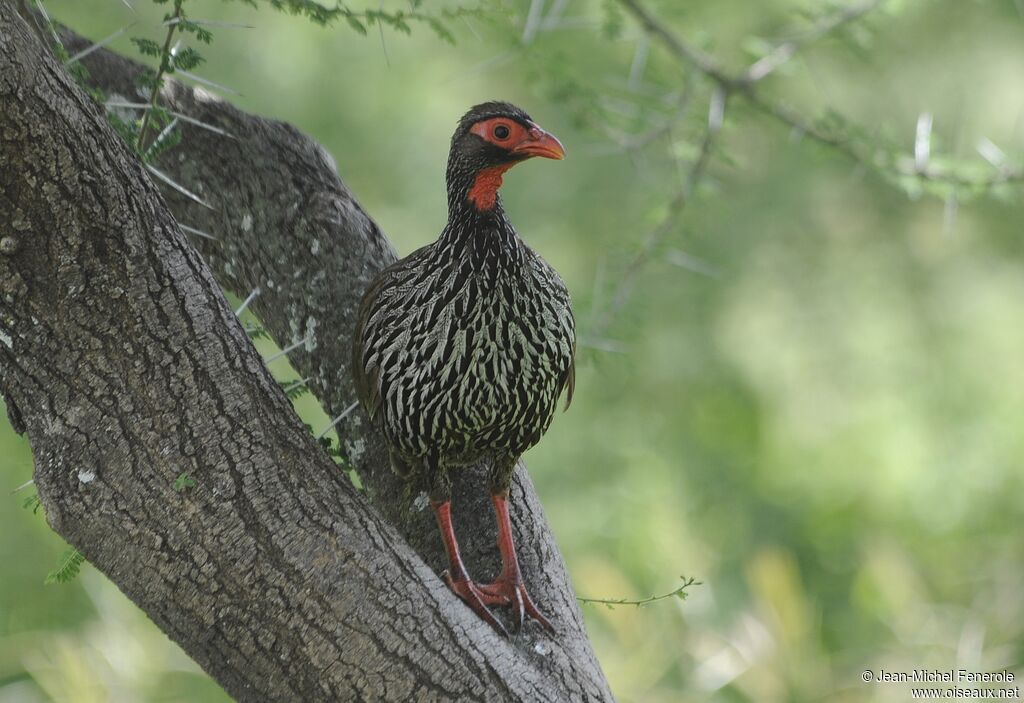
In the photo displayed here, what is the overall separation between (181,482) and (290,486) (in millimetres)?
238

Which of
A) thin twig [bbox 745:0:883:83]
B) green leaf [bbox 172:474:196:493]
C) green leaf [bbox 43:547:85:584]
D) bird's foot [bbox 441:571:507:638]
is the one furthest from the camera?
thin twig [bbox 745:0:883:83]

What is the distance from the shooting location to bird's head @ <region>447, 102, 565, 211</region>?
3197mm

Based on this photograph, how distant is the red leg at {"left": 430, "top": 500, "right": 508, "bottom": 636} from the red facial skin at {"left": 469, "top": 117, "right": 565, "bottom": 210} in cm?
88

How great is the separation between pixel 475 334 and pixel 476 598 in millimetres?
702

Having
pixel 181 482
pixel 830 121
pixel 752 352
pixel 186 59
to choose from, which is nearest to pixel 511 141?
pixel 186 59

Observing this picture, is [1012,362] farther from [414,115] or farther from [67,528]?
[67,528]

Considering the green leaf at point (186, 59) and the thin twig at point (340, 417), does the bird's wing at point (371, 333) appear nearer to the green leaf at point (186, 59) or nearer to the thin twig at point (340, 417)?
the thin twig at point (340, 417)

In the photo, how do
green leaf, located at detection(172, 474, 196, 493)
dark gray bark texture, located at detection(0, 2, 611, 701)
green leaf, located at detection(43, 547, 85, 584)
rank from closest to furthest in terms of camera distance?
dark gray bark texture, located at detection(0, 2, 611, 701), green leaf, located at detection(172, 474, 196, 493), green leaf, located at detection(43, 547, 85, 584)

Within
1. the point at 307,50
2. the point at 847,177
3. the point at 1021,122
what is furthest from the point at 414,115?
the point at 1021,122

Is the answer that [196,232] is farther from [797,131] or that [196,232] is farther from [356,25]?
[797,131]

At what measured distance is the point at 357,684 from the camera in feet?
8.32

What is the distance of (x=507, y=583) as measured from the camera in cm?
322

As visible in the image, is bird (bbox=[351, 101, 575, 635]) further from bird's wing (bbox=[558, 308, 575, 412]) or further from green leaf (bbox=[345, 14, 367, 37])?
green leaf (bbox=[345, 14, 367, 37])

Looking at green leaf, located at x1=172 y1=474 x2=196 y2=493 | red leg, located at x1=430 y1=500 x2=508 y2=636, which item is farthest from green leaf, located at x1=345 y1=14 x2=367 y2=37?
red leg, located at x1=430 y1=500 x2=508 y2=636
